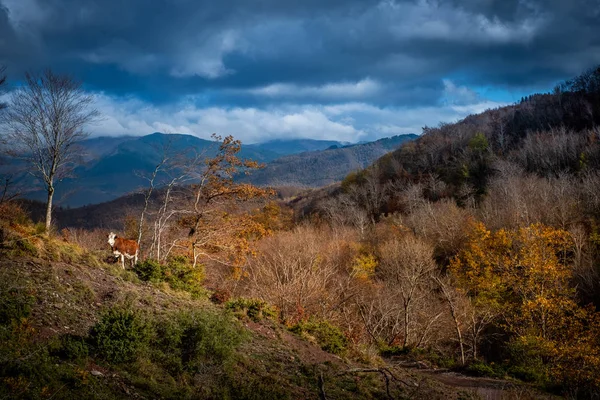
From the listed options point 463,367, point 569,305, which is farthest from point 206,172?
point 569,305

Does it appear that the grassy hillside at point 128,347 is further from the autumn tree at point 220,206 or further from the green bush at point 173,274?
the autumn tree at point 220,206

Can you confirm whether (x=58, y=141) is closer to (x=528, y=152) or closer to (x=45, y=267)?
(x=45, y=267)

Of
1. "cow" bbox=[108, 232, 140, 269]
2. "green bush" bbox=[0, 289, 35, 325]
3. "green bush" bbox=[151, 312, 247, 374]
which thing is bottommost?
"green bush" bbox=[151, 312, 247, 374]

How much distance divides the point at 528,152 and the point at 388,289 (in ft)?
167

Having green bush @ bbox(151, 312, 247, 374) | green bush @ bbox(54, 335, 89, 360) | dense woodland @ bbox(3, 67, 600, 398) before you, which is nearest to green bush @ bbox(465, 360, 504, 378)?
dense woodland @ bbox(3, 67, 600, 398)

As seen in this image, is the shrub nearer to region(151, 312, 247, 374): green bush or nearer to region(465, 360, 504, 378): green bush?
region(151, 312, 247, 374): green bush

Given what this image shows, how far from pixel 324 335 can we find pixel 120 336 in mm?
7726

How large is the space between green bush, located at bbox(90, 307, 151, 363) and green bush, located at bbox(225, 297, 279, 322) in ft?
17.4

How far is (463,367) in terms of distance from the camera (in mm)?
16969

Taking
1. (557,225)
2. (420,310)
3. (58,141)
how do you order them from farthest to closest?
(557,225), (420,310), (58,141)

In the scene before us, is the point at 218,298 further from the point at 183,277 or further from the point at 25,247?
the point at 25,247

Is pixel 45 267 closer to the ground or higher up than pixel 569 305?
higher up

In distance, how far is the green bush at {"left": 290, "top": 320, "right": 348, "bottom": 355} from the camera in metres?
12.9

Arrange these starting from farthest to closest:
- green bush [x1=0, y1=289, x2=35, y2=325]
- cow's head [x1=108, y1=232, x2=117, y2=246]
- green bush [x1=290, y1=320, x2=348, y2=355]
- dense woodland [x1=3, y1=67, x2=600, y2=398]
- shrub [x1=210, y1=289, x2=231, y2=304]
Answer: dense woodland [x1=3, y1=67, x2=600, y2=398], shrub [x1=210, y1=289, x2=231, y2=304], cow's head [x1=108, y1=232, x2=117, y2=246], green bush [x1=290, y1=320, x2=348, y2=355], green bush [x1=0, y1=289, x2=35, y2=325]
